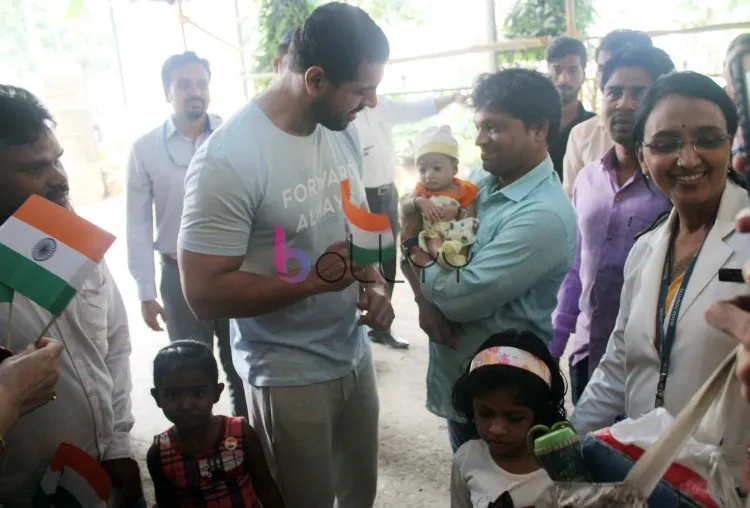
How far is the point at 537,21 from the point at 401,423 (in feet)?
9.67

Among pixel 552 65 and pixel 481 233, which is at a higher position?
pixel 552 65

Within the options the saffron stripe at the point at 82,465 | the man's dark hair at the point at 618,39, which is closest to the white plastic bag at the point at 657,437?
the saffron stripe at the point at 82,465

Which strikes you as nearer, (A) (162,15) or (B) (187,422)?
(B) (187,422)

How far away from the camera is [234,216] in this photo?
4.49 ft

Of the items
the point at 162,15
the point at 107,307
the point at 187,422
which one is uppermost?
the point at 162,15

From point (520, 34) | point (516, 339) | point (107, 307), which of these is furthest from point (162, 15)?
point (516, 339)

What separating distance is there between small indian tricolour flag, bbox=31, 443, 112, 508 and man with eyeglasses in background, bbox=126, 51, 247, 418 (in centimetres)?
139

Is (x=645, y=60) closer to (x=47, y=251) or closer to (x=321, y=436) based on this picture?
(x=321, y=436)

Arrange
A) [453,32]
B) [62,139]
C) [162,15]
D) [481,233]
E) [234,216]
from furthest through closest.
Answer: [62,139] < [162,15] < [453,32] < [481,233] < [234,216]

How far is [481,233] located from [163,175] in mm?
1658

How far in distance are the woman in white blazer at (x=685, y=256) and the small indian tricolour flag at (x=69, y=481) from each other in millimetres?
1218

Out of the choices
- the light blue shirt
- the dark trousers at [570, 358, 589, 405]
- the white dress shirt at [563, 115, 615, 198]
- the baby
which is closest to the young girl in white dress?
the light blue shirt

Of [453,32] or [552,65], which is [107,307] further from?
[453,32]

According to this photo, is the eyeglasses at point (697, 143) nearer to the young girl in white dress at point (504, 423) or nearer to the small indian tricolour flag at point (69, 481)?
the young girl in white dress at point (504, 423)
